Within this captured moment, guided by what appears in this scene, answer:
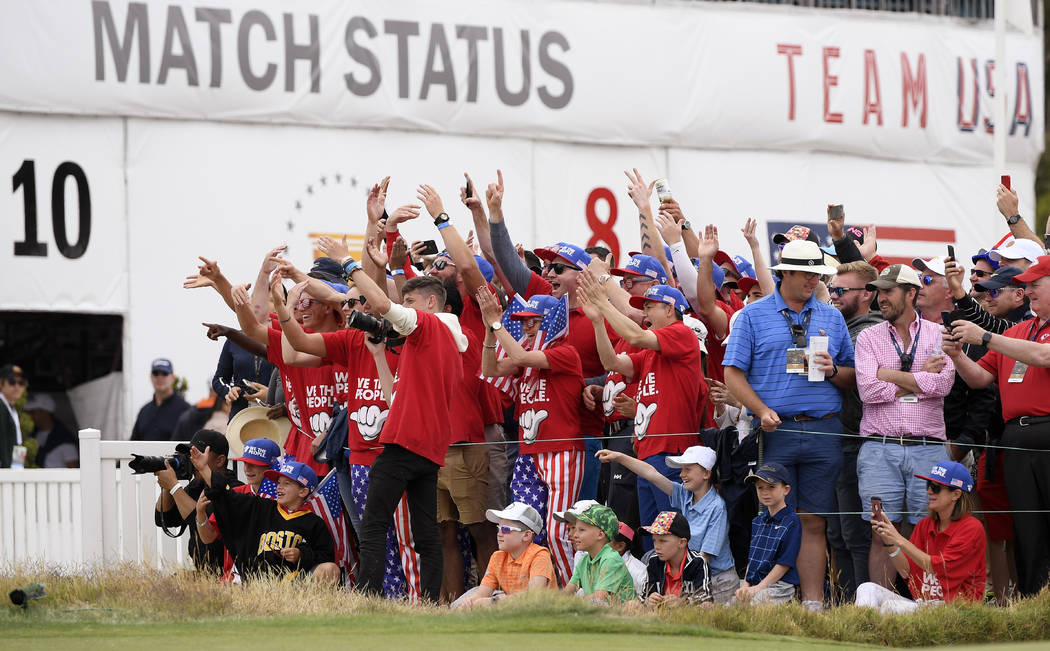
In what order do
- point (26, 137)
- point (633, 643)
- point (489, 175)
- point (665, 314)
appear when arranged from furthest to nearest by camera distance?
1. point (489, 175)
2. point (26, 137)
3. point (665, 314)
4. point (633, 643)

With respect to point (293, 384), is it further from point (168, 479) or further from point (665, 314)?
point (665, 314)

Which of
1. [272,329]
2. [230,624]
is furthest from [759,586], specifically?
[272,329]

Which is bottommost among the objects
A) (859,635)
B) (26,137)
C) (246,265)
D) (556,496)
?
(859,635)

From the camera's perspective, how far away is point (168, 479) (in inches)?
399

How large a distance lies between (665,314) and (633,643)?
2494 millimetres

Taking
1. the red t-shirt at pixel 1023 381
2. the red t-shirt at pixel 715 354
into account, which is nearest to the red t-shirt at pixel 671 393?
the red t-shirt at pixel 715 354

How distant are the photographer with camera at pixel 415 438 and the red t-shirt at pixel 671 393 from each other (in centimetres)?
115

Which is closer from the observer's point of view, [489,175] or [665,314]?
[665,314]

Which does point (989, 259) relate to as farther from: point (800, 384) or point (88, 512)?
point (88, 512)

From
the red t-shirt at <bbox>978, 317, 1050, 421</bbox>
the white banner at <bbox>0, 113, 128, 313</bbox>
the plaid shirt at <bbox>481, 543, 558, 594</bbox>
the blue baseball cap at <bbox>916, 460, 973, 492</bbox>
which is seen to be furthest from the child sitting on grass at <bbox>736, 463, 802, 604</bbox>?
the white banner at <bbox>0, 113, 128, 313</bbox>

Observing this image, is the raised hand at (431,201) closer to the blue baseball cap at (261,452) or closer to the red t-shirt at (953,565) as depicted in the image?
the blue baseball cap at (261,452)

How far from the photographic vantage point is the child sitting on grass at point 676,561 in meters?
8.76

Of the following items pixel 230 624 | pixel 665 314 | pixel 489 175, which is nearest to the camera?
pixel 230 624

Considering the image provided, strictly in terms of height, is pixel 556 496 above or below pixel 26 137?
below
